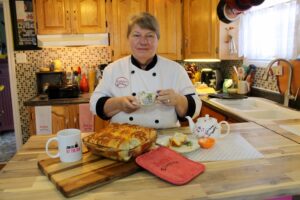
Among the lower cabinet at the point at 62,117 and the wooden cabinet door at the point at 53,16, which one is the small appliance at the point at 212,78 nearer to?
the lower cabinet at the point at 62,117

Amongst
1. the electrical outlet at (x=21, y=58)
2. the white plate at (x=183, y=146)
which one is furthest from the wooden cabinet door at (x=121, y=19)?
the white plate at (x=183, y=146)

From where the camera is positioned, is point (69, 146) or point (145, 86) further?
point (145, 86)

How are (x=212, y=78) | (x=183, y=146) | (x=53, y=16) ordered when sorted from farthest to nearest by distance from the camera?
1. (x=212, y=78)
2. (x=53, y=16)
3. (x=183, y=146)

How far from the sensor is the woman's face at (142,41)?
144 centimetres

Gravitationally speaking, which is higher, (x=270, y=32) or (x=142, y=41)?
(x=270, y=32)

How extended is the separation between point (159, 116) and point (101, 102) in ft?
1.03

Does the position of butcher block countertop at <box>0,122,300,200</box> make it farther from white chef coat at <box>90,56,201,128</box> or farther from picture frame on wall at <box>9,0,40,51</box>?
picture frame on wall at <box>9,0,40,51</box>

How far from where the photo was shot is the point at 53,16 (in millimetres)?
2832

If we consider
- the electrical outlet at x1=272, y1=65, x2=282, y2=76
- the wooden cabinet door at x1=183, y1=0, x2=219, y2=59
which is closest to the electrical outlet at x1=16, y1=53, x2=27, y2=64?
the wooden cabinet door at x1=183, y1=0, x2=219, y2=59

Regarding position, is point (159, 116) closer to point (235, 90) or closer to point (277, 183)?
point (277, 183)

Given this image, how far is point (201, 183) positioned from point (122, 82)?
810 mm

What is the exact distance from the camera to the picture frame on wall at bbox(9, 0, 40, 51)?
2.96 m

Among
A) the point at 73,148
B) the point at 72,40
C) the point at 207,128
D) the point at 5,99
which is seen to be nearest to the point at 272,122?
the point at 207,128

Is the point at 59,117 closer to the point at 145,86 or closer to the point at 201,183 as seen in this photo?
the point at 145,86
